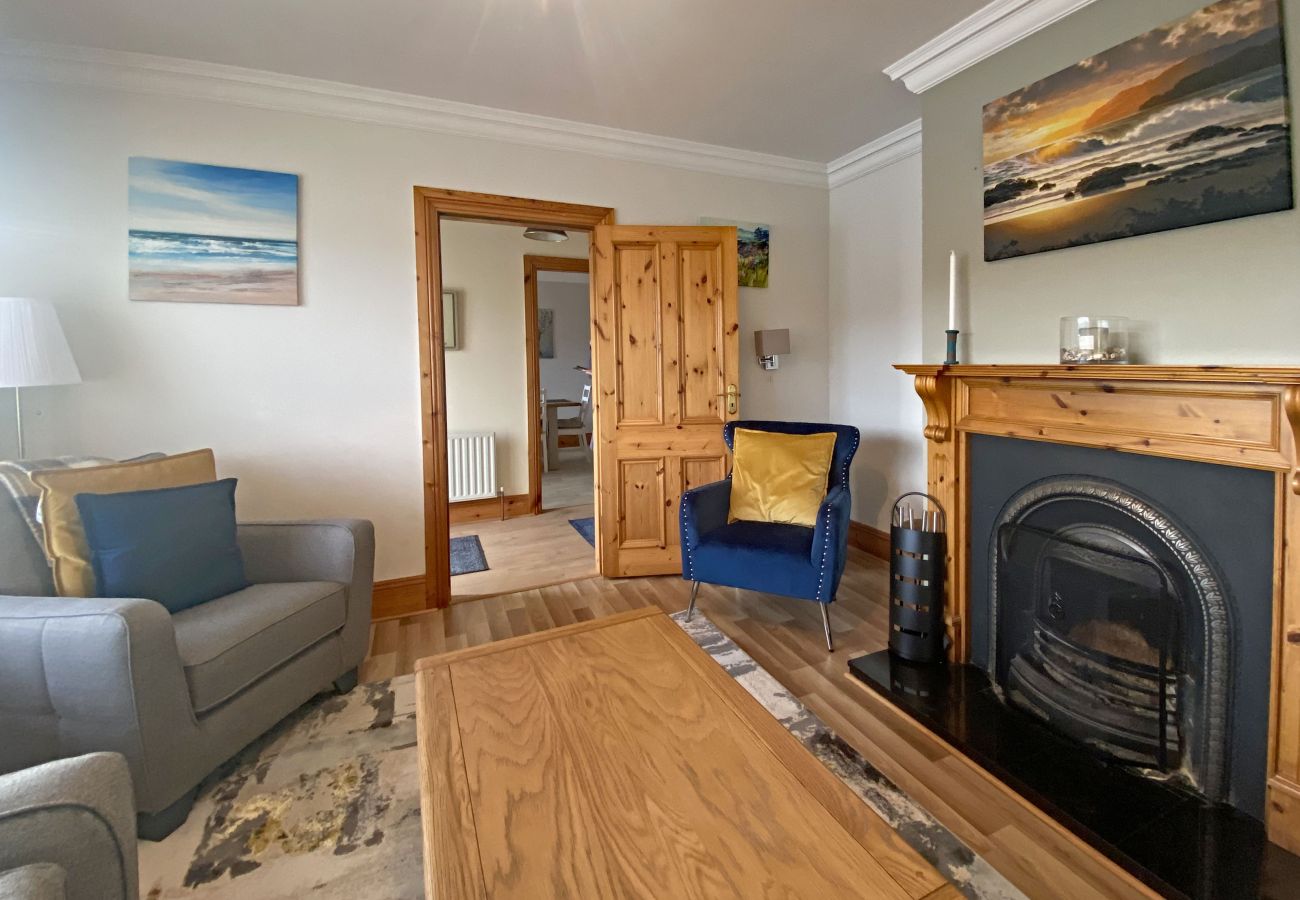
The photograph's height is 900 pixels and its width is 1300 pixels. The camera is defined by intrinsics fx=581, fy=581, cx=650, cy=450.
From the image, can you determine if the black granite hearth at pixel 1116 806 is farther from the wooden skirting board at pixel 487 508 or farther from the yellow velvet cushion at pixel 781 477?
the wooden skirting board at pixel 487 508

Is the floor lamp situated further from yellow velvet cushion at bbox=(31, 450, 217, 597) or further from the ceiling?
the ceiling

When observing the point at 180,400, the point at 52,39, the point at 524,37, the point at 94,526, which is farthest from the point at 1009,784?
the point at 52,39

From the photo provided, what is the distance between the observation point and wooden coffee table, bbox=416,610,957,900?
910 mm

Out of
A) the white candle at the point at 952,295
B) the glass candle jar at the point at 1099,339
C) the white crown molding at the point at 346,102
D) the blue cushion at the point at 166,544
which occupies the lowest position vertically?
the blue cushion at the point at 166,544

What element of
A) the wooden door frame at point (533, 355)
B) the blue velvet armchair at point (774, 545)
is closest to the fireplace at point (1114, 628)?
the blue velvet armchair at point (774, 545)

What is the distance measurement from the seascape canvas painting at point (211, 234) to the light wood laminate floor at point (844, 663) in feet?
5.67

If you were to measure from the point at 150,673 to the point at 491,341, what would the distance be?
151 inches

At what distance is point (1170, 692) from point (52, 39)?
454 centimetres

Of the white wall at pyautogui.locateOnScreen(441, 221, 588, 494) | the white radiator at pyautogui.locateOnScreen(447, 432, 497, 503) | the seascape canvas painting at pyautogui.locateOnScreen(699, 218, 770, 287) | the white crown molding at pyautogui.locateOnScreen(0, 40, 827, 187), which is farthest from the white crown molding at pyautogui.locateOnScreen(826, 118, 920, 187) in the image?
the white radiator at pyautogui.locateOnScreen(447, 432, 497, 503)

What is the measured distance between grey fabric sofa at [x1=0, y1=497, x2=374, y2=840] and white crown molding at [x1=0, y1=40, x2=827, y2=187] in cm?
185

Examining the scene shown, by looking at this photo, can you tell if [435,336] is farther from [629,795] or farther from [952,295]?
Result: [629,795]

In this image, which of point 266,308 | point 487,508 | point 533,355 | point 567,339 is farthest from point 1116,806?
point 567,339

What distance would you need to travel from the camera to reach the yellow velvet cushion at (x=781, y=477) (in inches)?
115

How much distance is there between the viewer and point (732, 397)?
3459mm
